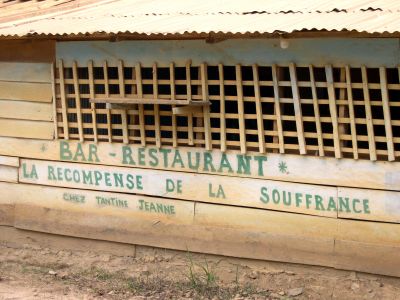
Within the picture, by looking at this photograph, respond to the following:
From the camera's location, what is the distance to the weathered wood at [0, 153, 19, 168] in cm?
790

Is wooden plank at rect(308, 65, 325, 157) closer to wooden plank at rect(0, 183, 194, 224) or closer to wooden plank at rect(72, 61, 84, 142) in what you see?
wooden plank at rect(0, 183, 194, 224)

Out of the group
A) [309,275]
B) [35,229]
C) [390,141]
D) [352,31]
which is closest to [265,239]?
[309,275]

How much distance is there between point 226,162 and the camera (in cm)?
678

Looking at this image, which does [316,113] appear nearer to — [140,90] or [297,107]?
[297,107]

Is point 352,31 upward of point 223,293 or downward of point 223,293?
upward

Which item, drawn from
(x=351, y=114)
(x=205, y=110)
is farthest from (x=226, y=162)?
(x=351, y=114)

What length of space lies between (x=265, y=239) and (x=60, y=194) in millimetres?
2285

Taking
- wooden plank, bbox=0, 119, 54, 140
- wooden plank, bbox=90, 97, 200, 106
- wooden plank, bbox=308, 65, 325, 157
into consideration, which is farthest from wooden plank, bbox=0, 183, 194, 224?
wooden plank, bbox=308, 65, 325, 157

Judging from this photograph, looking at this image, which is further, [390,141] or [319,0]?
[319,0]

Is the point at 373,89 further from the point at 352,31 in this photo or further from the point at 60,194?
the point at 60,194

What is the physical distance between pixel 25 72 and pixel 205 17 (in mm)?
2321

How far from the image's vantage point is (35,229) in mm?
7914

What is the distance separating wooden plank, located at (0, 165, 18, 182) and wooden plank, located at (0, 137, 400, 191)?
0.57 ft

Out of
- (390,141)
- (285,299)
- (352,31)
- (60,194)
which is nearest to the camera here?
(352,31)
